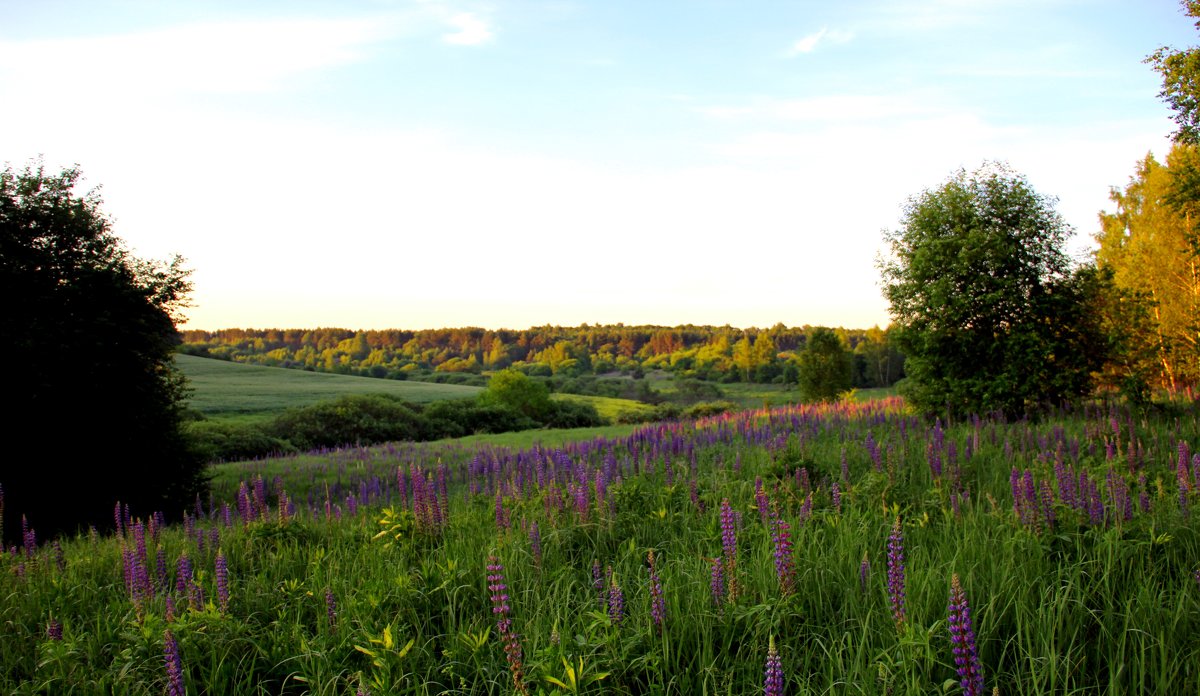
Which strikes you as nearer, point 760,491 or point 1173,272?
point 760,491

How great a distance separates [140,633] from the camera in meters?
3.86

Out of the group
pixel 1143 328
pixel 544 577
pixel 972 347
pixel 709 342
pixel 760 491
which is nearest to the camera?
pixel 544 577

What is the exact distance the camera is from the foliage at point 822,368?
43031 millimetres

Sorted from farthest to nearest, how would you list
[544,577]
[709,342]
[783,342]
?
[709,342], [783,342], [544,577]

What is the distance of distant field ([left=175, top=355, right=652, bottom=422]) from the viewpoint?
48.6 metres

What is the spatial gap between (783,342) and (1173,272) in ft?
247

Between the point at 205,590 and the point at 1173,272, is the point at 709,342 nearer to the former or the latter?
the point at 1173,272

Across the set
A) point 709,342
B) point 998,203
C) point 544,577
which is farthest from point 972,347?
point 709,342

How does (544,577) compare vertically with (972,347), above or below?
below

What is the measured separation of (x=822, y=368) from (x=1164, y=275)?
Result: 64.7ft

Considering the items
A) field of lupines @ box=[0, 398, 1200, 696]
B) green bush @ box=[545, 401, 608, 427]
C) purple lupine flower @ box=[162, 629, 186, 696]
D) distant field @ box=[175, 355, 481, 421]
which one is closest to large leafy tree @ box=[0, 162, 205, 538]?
field of lupines @ box=[0, 398, 1200, 696]

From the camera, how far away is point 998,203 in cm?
1433

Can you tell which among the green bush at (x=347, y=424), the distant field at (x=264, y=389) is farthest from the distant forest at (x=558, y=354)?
the green bush at (x=347, y=424)

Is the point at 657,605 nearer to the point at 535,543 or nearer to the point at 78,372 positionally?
the point at 535,543
